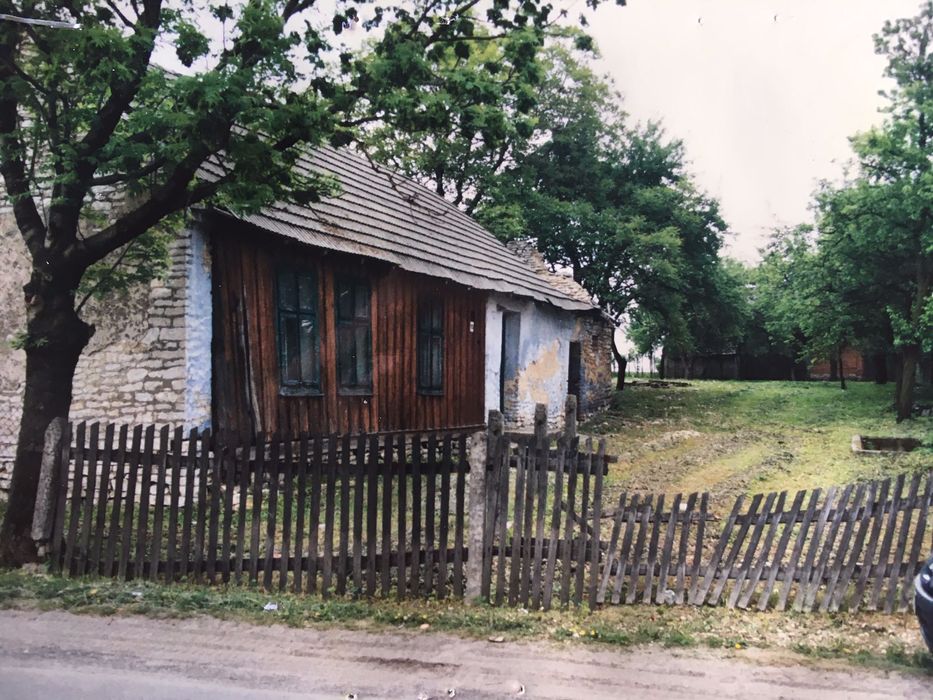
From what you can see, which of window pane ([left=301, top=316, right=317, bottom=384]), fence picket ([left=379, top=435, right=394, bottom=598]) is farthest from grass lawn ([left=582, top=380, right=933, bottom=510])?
fence picket ([left=379, top=435, right=394, bottom=598])

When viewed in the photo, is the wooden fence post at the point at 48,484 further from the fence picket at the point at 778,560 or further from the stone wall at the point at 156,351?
the fence picket at the point at 778,560

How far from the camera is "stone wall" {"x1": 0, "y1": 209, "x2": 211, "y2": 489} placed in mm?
7961

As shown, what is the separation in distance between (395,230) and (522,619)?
8183mm

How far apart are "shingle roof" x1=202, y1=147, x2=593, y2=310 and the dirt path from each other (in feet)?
15.2

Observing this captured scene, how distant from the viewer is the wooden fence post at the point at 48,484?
5.65 m

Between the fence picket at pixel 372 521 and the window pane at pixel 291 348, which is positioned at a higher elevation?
the window pane at pixel 291 348

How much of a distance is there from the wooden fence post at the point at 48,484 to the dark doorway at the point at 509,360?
10560 mm

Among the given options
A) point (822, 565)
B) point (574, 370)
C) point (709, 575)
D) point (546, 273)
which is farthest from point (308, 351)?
point (574, 370)

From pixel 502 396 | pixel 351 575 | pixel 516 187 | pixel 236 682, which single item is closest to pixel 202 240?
pixel 351 575

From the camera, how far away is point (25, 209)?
594cm

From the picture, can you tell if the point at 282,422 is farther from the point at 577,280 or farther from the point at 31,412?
the point at 577,280

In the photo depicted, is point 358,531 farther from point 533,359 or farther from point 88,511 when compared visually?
point 533,359

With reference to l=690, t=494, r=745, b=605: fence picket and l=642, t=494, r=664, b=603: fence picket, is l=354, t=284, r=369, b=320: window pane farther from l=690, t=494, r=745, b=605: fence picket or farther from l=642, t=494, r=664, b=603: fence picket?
l=690, t=494, r=745, b=605: fence picket

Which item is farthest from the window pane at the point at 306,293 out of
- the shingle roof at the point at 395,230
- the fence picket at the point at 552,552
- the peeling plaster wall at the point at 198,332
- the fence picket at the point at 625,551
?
the fence picket at the point at 625,551
